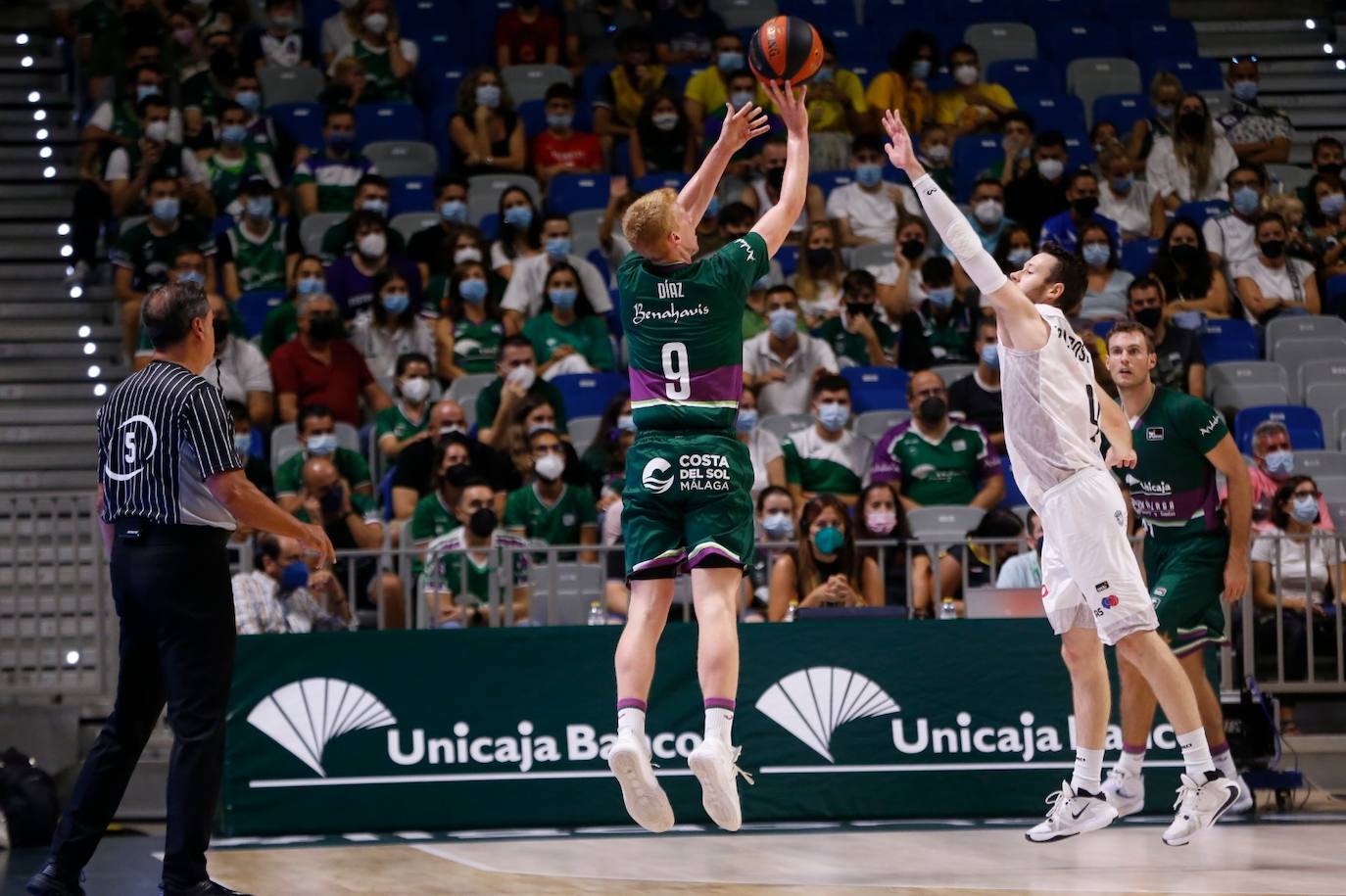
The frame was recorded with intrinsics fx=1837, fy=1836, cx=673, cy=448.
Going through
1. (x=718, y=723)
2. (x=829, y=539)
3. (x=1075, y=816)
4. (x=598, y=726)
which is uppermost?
(x=829, y=539)

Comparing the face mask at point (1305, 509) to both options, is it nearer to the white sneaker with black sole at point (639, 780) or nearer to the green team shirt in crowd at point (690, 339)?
Answer: the green team shirt in crowd at point (690, 339)

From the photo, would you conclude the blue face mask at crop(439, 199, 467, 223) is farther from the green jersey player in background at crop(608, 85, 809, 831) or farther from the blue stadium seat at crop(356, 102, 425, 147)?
the green jersey player in background at crop(608, 85, 809, 831)

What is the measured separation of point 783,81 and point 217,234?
336 inches

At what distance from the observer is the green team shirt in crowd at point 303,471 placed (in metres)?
12.4

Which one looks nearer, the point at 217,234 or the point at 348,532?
the point at 348,532

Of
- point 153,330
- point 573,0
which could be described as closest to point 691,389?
point 153,330

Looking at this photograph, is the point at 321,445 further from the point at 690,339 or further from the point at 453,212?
the point at 690,339

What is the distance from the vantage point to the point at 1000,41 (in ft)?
59.1

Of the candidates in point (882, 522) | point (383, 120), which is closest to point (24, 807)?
point (882, 522)

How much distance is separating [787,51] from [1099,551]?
2444 mm

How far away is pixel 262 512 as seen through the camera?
645cm

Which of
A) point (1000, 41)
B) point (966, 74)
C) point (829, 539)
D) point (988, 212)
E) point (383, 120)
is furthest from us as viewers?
point (1000, 41)

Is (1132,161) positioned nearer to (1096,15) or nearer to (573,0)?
(1096,15)

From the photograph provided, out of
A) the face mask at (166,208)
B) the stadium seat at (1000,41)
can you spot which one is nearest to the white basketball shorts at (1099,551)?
the face mask at (166,208)
